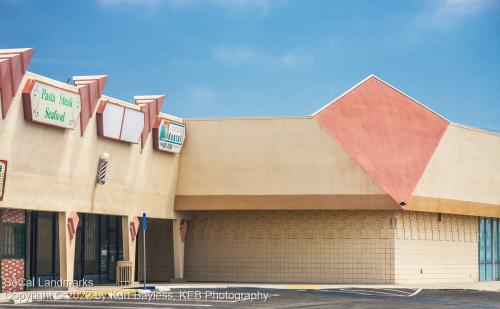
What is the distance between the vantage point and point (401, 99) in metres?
44.8

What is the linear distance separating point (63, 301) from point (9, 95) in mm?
7458

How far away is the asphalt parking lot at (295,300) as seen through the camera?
27359mm

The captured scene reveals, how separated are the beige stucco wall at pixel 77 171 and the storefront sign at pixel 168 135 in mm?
375

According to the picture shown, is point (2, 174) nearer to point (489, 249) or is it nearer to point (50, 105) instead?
→ point (50, 105)

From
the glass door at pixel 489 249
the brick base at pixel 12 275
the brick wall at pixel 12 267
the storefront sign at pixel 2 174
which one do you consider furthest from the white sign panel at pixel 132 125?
the glass door at pixel 489 249

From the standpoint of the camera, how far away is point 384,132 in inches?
1722

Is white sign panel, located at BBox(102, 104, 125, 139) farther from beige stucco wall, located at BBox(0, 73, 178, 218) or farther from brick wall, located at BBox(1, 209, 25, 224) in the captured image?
brick wall, located at BBox(1, 209, 25, 224)

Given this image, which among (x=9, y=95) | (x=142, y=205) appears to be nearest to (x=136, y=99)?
(x=142, y=205)

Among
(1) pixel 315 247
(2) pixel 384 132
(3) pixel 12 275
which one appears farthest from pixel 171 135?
(3) pixel 12 275

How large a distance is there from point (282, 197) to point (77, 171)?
11.6m

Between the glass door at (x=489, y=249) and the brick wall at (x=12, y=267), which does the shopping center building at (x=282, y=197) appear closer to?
the brick wall at (x=12, y=267)

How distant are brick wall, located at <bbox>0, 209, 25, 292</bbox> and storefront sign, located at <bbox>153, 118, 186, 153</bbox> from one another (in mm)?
8487

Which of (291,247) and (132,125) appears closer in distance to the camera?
(132,125)

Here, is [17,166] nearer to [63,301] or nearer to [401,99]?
[63,301]
